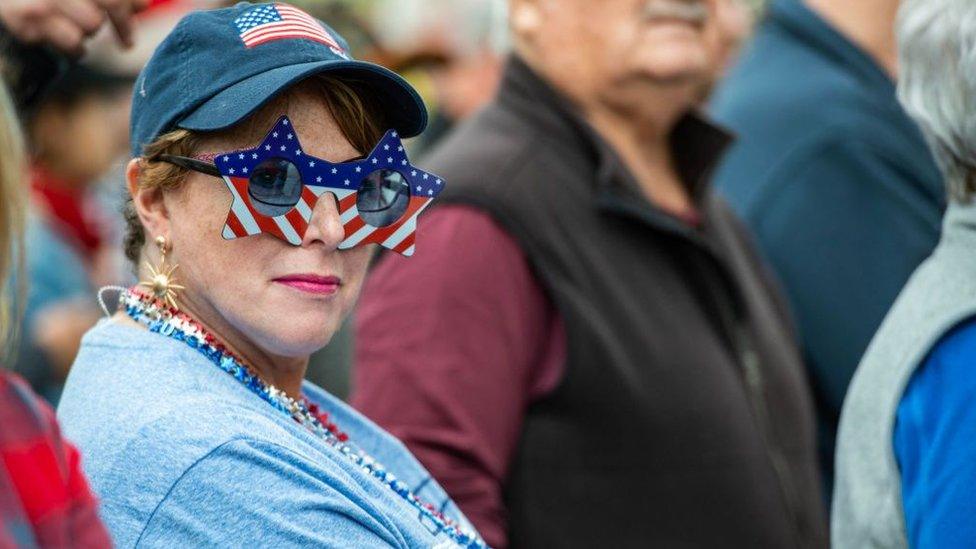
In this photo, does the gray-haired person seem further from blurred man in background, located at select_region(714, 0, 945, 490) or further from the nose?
blurred man in background, located at select_region(714, 0, 945, 490)

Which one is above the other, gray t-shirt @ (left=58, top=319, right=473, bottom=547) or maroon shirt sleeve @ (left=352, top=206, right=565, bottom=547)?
gray t-shirt @ (left=58, top=319, right=473, bottom=547)

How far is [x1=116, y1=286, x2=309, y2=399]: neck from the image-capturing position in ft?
6.76

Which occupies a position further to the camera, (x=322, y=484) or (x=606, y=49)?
(x=606, y=49)

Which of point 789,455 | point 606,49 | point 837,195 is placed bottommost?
point 789,455

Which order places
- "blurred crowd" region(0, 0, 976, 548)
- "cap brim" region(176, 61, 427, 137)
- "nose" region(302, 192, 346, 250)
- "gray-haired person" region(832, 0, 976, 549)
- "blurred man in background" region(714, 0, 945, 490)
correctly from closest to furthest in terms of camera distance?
"cap brim" region(176, 61, 427, 137) → "nose" region(302, 192, 346, 250) → "gray-haired person" region(832, 0, 976, 549) → "blurred crowd" region(0, 0, 976, 548) → "blurred man in background" region(714, 0, 945, 490)

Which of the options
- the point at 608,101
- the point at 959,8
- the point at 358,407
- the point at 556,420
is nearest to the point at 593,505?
the point at 556,420

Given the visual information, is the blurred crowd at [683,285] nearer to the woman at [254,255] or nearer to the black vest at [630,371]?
the black vest at [630,371]

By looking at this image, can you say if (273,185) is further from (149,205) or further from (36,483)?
(36,483)

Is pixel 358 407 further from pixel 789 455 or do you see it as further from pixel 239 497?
pixel 239 497

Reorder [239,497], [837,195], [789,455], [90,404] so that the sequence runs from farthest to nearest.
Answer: [837,195]
[789,455]
[90,404]
[239,497]

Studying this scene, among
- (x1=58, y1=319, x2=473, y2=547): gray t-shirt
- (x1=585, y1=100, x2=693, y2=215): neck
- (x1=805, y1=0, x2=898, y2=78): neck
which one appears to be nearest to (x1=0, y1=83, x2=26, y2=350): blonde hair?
(x1=58, y1=319, x2=473, y2=547): gray t-shirt

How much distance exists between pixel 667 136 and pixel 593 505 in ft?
3.53

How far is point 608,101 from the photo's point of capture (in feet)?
11.1

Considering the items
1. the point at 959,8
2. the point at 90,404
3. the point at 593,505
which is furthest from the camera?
the point at 593,505
